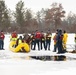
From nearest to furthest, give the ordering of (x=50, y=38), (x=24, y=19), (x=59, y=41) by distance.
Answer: (x=59, y=41) → (x=50, y=38) → (x=24, y=19)

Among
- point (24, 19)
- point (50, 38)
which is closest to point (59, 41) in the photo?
point (50, 38)

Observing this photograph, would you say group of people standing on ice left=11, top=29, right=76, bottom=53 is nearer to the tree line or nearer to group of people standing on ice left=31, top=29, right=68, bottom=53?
group of people standing on ice left=31, top=29, right=68, bottom=53

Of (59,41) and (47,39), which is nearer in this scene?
(59,41)

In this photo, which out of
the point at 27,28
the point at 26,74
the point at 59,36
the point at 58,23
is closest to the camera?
the point at 26,74

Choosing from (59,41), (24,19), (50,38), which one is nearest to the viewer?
(59,41)

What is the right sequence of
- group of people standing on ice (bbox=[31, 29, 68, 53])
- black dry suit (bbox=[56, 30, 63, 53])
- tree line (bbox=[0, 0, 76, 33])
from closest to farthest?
black dry suit (bbox=[56, 30, 63, 53]) < group of people standing on ice (bbox=[31, 29, 68, 53]) < tree line (bbox=[0, 0, 76, 33])

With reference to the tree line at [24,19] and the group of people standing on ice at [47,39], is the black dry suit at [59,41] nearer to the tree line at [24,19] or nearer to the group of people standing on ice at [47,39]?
the group of people standing on ice at [47,39]

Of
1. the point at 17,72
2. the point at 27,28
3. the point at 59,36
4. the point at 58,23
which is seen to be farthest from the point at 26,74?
the point at 58,23

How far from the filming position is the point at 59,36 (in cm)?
1922

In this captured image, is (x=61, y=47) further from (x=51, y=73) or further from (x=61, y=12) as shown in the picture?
(x=61, y=12)

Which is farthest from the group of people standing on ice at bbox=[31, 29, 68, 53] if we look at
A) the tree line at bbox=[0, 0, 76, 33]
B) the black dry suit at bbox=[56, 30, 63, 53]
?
the tree line at bbox=[0, 0, 76, 33]

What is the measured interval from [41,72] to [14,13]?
238ft

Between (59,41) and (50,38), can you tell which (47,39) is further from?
(59,41)

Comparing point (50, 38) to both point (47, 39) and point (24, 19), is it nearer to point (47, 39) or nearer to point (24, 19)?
point (47, 39)
